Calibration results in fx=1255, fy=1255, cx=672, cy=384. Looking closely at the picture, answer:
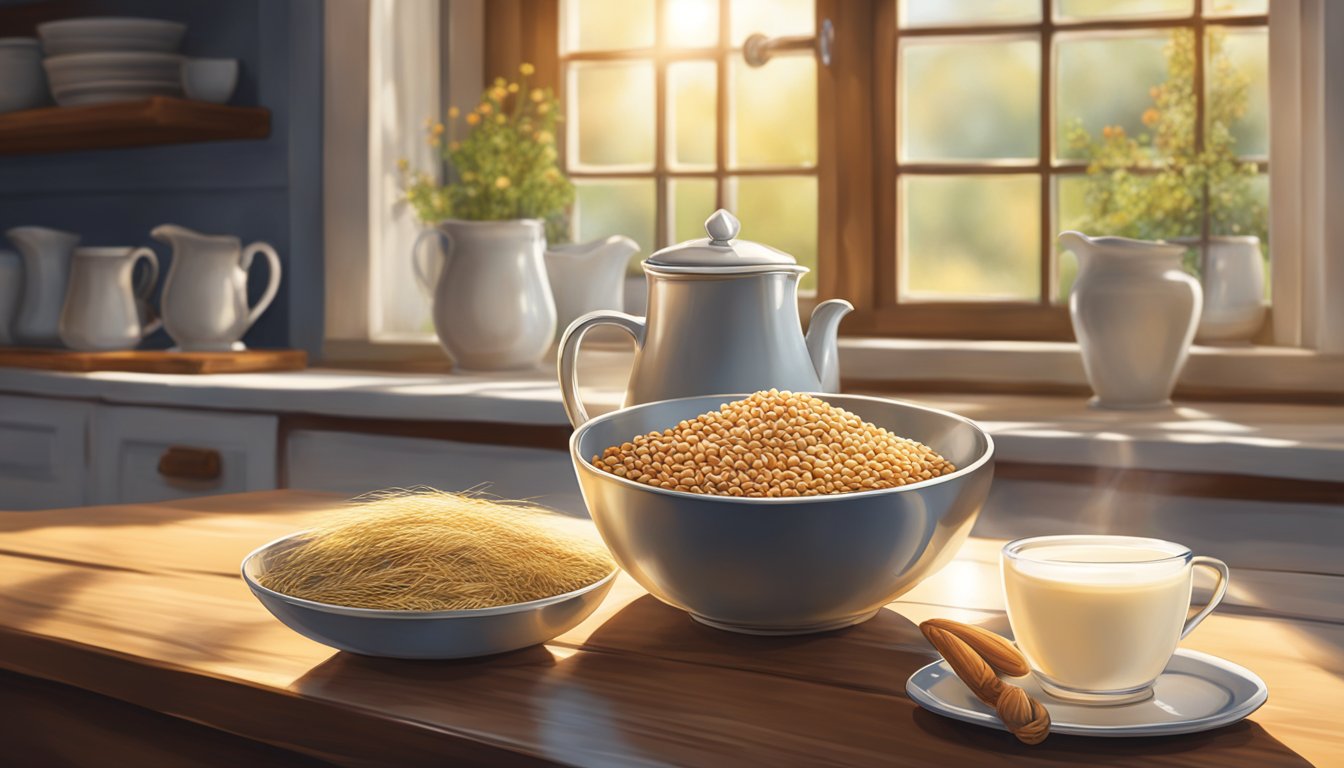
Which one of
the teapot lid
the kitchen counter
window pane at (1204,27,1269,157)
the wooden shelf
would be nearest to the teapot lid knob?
the teapot lid

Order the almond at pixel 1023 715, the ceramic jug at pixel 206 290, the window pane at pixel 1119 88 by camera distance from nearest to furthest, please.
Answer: the almond at pixel 1023 715, the window pane at pixel 1119 88, the ceramic jug at pixel 206 290

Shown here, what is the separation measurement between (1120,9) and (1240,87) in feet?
0.78

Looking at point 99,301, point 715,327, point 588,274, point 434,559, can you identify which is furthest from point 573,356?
point 99,301

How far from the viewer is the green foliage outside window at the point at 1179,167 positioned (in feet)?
6.70

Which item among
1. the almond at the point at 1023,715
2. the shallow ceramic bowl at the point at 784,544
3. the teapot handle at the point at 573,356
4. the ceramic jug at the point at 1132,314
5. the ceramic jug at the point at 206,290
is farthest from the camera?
the ceramic jug at the point at 206,290

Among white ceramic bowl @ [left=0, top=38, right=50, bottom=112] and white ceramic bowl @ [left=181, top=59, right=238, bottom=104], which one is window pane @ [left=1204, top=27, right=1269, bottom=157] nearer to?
white ceramic bowl @ [left=181, top=59, right=238, bottom=104]

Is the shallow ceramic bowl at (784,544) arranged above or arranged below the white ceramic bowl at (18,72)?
below

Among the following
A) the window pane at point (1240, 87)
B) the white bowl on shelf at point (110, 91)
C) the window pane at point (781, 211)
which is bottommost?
the window pane at point (781, 211)

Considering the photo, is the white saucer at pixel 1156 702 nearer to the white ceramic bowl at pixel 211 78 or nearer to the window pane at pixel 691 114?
the window pane at pixel 691 114

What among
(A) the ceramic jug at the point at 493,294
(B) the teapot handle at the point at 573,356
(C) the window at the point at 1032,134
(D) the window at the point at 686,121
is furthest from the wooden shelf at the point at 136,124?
(B) the teapot handle at the point at 573,356

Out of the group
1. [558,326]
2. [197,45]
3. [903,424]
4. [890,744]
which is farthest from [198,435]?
[890,744]

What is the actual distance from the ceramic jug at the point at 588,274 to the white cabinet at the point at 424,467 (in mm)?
543

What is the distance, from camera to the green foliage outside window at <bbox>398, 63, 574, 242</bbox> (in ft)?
7.75

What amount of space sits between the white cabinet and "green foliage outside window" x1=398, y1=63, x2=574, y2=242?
60 cm
